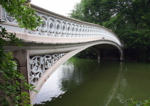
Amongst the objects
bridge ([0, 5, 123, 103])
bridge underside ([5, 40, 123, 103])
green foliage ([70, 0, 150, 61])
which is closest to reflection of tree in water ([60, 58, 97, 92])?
bridge ([0, 5, 123, 103])

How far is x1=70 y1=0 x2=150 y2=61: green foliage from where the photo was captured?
13.6m

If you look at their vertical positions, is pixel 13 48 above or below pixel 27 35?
below

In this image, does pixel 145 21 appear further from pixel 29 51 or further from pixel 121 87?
pixel 29 51

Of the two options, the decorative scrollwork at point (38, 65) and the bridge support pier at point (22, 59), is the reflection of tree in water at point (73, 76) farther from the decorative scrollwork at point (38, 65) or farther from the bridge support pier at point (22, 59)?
the bridge support pier at point (22, 59)

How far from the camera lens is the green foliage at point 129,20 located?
13.6 meters

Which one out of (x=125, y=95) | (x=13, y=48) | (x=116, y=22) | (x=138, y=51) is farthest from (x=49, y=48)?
(x=138, y=51)

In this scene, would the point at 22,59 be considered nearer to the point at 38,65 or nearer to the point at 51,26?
the point at 38,65

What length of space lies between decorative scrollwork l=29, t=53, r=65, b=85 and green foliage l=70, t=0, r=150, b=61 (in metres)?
11.7

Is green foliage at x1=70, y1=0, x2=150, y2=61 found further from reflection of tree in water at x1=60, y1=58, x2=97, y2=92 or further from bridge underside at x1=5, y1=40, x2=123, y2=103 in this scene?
bridge underside at x1=5, y1=40, x2=123, y2=103

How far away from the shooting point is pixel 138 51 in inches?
602

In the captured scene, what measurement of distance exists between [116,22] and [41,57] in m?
13.3

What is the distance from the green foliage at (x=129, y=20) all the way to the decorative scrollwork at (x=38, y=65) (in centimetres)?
1166

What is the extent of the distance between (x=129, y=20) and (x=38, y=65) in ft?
49.6

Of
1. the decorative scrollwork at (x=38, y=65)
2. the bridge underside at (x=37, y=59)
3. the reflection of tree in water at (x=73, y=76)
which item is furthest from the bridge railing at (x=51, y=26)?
the reflection of tree in water at (x=73, y=76)
